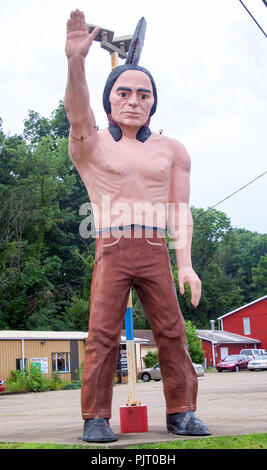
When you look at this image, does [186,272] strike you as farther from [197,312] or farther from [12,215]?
[197,312]

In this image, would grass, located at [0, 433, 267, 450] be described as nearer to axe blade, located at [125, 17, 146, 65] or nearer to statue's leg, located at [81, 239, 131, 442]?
statue's leg, located at [81, 239, 131, 442]

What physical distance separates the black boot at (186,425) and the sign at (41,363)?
56.1 ft

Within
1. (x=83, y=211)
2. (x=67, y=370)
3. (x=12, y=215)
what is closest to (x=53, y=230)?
(x=12, y=215)

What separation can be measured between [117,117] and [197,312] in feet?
141

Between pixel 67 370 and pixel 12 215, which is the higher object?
pixel 12 215

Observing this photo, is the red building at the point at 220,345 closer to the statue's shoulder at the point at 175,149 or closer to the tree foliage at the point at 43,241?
the tree foliage at the point at 43,241

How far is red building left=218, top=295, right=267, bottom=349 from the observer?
123 ft

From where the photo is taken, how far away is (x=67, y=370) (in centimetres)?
2317

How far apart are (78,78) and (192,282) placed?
2086mm

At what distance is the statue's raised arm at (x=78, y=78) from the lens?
457cm

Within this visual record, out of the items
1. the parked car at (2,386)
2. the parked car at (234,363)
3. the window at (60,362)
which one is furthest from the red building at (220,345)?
the parked car at (2,386)

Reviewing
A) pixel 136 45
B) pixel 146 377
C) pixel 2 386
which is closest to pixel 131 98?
pixel 136 45

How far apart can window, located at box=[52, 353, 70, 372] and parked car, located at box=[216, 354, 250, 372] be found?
9600 millimetres
